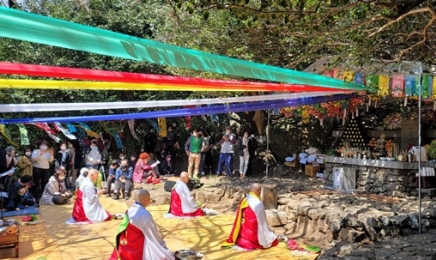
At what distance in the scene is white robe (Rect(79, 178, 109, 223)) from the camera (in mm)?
8547

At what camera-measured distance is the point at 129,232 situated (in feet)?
18.5

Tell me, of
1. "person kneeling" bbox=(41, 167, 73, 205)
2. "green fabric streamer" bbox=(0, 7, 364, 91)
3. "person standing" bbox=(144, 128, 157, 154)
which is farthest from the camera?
"person standing" bbox=(144, 128, 157, 154)

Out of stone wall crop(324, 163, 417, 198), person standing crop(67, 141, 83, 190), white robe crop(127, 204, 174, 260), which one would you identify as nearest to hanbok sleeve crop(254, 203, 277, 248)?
white robe crop(127, 204, 174, 260)

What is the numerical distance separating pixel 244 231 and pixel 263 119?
8992mm

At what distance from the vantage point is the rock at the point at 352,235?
7043mm

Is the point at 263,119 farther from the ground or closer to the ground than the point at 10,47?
closer to the ground

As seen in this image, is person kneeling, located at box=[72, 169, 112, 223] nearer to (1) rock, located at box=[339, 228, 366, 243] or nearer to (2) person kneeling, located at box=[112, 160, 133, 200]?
(2) person kneeling, located at box=[112, 160, 133, 200]

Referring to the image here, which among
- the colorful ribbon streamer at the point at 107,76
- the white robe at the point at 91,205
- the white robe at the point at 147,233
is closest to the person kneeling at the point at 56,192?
the white robe at the point at 91,205

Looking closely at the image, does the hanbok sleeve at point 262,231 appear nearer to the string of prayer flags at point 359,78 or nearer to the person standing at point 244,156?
the string of prayer flags at point 359,78

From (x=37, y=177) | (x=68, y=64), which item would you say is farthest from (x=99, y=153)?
(x=68, y=64)

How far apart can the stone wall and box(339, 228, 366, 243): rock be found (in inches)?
129

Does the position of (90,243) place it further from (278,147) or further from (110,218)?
(278,147)

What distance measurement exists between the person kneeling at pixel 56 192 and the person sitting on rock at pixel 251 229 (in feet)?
19.0

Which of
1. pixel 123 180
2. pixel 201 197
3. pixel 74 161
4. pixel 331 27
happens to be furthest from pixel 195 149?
pixel 331 27
